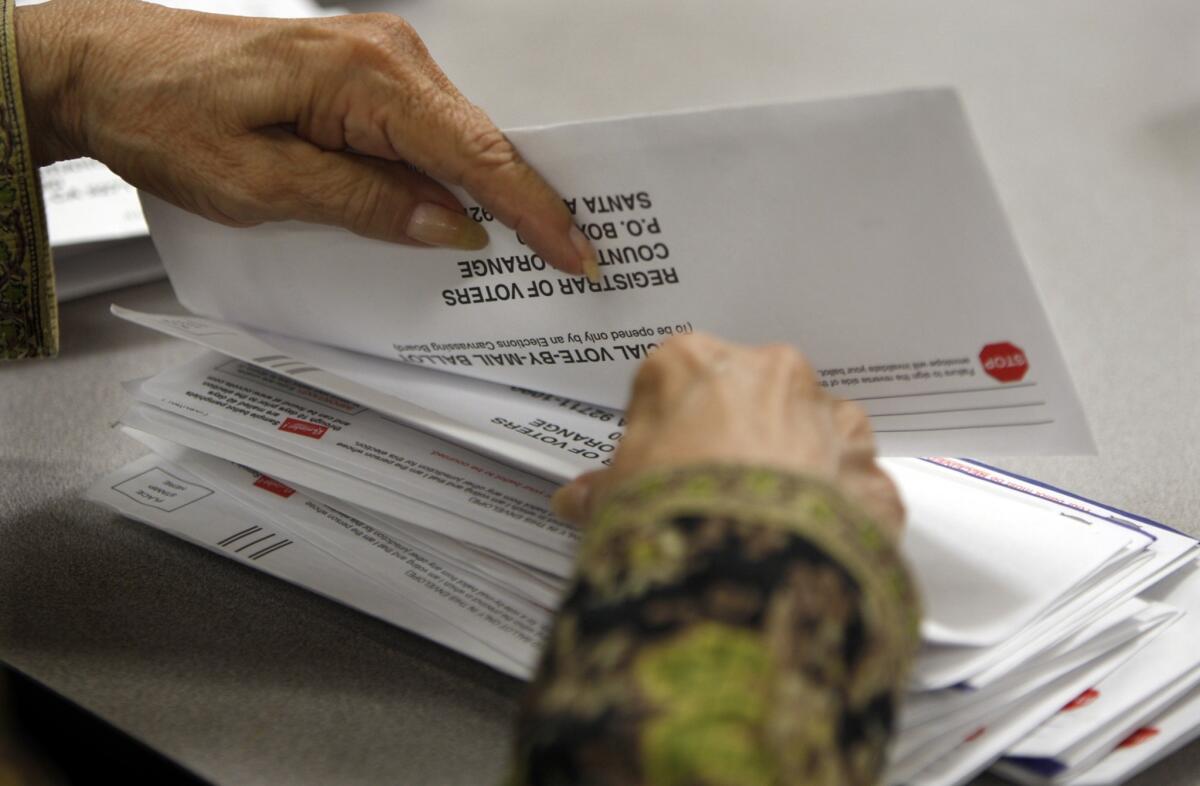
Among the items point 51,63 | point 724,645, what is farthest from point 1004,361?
point 51,63

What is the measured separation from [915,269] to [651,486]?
24cm

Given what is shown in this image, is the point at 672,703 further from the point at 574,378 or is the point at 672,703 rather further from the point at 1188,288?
the point at 1188,288

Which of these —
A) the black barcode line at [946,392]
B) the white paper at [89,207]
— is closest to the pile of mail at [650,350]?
the black barcode line at [946,392]

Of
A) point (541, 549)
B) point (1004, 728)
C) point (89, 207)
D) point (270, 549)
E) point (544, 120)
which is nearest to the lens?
point (1004, 728)

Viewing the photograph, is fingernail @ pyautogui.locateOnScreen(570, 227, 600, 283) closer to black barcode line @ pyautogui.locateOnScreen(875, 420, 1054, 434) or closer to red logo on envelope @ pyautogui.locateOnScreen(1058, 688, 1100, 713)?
black barcode line @ pyautogui.locateOnScreen(875, 420, 1054, 434)

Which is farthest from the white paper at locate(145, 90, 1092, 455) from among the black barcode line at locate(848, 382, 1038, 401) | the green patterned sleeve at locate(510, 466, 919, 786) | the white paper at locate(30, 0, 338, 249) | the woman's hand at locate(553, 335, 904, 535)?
the white paper at locate(30, 0, 338, 249)

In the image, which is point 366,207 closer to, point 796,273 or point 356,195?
point 356,195

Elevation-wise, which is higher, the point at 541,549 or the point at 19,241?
Result: the point at 19,241

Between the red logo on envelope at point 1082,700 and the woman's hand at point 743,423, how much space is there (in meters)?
0.13

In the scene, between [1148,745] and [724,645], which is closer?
[724,645]

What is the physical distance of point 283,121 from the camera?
0.71 meters

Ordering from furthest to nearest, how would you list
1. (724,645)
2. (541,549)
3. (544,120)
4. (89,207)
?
(544,120), (89,207), (541,549), (724,645)

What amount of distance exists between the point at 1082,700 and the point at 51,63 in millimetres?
717

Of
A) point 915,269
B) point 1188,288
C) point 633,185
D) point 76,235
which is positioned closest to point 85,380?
point 76,235
